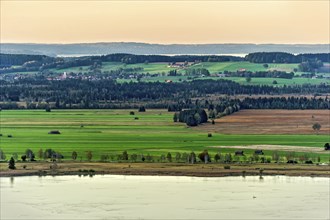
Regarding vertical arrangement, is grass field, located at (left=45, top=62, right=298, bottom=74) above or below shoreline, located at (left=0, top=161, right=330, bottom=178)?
above

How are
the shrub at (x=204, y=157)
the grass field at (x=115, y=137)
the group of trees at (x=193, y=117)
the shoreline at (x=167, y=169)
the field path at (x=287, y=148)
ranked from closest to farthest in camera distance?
the shoreline at (x=167, y=169) → the shrub at (x=204, y=157) → the field path at (x=287, y=148) → the grass field at (x=115, y=137) → the group of trees at (x=193, y=117)

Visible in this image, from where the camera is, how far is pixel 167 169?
175 feet

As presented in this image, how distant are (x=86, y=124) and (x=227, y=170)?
23230mm

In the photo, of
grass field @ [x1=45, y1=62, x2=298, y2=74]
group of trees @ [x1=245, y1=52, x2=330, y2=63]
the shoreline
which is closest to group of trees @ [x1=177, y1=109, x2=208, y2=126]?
the shoreline

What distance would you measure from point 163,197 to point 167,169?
850 centimetres

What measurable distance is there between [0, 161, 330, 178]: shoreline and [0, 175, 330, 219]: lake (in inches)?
30.4

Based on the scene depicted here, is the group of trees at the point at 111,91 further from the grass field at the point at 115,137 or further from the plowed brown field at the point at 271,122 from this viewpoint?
the grass field at the point at 115,137

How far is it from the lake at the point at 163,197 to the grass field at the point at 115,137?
7.73 m

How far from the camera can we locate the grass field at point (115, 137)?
60.9 metres

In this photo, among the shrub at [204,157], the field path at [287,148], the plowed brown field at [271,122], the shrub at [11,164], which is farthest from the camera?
the plowed brown field at [271,122]

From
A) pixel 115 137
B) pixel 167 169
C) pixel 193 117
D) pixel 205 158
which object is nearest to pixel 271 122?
pixel 193 117

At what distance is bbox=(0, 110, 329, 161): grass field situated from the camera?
200 feet

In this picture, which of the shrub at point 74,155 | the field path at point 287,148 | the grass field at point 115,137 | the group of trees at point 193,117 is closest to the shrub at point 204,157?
the grass field at point 115,137

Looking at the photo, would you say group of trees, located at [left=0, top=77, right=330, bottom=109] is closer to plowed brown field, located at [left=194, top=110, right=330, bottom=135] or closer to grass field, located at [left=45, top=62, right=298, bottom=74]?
plowed brown field, located at [left=194, top=110, right=330, bottom=135]
